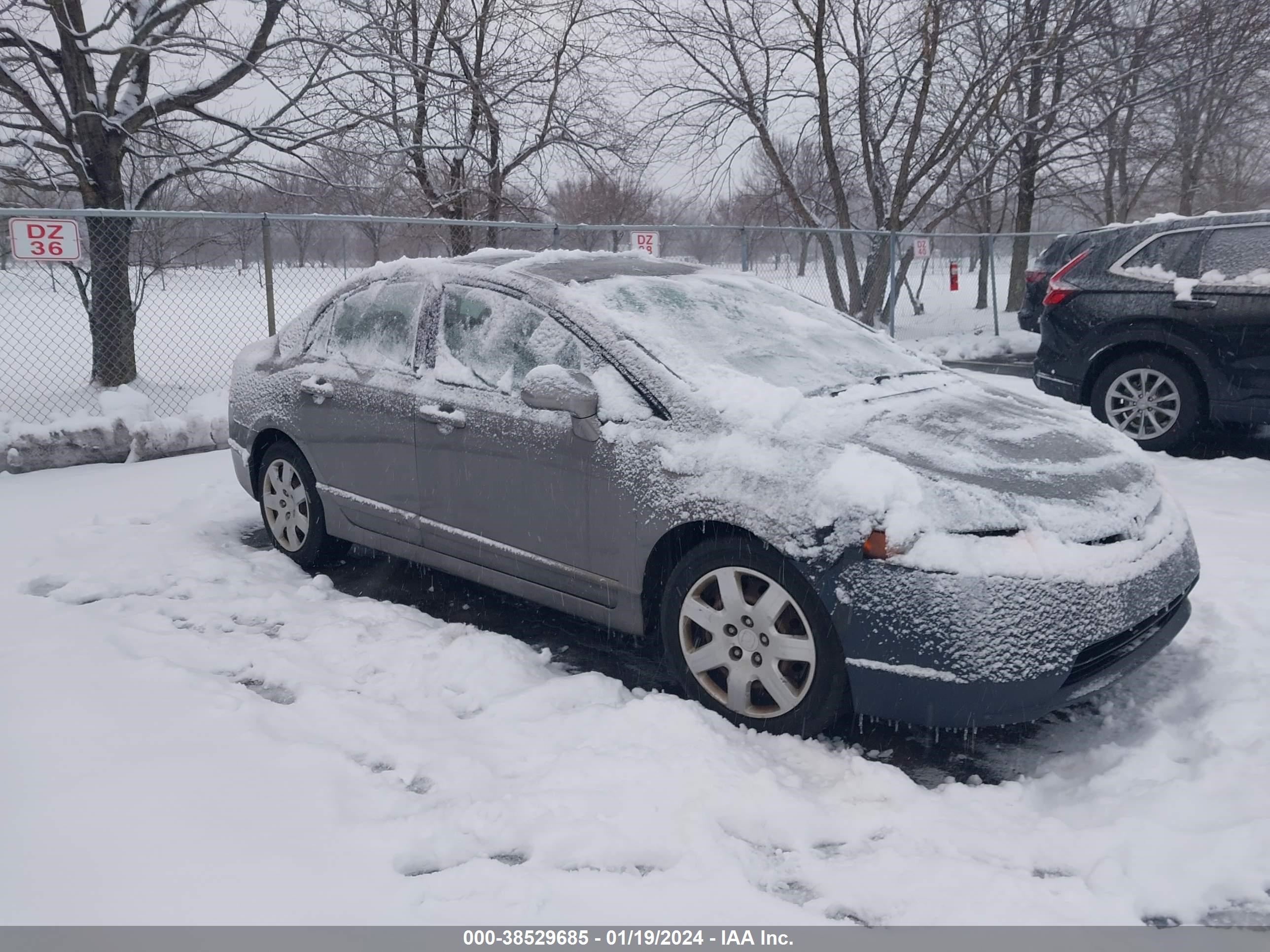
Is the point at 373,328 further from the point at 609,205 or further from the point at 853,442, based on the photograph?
the point at 609,205

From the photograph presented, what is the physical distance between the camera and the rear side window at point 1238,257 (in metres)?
7.00

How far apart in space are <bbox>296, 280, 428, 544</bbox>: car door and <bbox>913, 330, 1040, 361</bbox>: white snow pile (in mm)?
12069

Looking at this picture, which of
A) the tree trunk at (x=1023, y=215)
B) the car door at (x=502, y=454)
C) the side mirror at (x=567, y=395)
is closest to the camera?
the side mirror at (x=567, y=395)

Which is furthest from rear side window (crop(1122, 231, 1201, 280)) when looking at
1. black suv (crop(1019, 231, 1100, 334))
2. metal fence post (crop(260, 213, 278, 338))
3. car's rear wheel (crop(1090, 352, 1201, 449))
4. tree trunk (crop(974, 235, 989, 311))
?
tree trunk (crop(974, 235, 989, 311))

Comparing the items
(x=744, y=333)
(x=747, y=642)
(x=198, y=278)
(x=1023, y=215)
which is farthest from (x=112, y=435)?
(x=1023, y=215)

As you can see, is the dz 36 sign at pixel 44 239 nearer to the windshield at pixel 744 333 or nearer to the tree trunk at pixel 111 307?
the tree trunk at pixel 111 307

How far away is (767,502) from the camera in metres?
3.26

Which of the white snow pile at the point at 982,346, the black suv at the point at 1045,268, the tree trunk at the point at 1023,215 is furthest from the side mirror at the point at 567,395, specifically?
the tree trunk at the point at 1023,215

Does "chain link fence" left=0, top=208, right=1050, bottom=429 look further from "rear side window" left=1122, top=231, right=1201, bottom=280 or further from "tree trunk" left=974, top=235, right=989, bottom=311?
"tree trunk" left=974, top=235, right=989, bottom=311

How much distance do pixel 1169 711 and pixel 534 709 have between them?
226cm

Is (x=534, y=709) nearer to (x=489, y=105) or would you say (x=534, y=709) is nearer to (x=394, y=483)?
(x=394, y=483)

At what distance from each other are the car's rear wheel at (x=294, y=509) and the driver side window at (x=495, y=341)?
1.21m

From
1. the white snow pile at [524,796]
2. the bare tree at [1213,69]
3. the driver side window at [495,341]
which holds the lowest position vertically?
the white snow pile at [524,796]

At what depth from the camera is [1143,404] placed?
7441 mm
